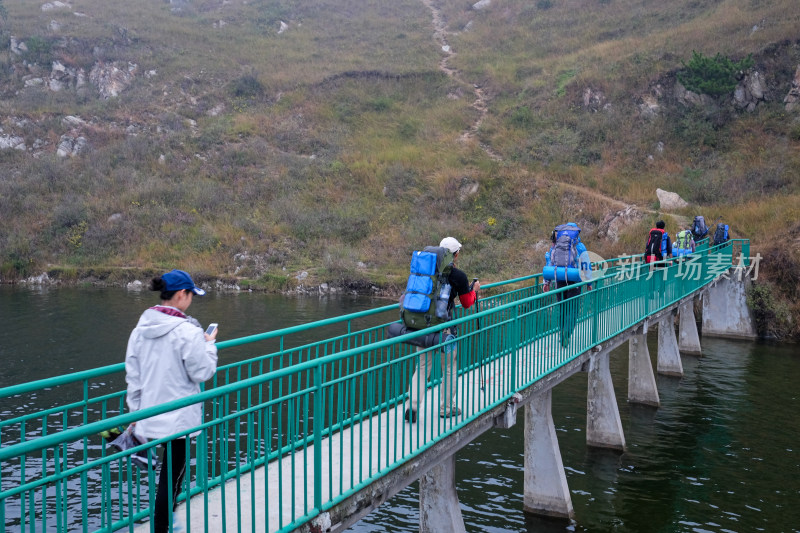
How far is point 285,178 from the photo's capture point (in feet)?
136

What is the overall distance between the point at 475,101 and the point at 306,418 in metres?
47.9

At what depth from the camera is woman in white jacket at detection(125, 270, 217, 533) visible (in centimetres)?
421

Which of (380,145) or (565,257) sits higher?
(380,145)

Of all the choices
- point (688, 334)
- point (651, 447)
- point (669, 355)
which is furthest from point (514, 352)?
point (688, 334)

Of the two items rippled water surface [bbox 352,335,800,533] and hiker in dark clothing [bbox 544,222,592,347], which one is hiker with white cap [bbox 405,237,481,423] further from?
hiker in dark clothing [bbox 544,222,592,347]

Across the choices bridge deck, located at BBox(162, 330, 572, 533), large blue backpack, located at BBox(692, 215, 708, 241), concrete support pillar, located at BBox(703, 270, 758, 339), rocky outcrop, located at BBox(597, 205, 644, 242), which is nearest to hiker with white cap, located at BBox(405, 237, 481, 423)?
bridge deck, located at BBox(162, 330, 572, 533)

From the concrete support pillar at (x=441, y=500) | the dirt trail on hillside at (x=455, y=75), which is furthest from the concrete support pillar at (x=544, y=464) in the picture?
the dirt trail on hillside at (x=455, y=75)

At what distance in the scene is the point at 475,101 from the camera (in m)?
50.3

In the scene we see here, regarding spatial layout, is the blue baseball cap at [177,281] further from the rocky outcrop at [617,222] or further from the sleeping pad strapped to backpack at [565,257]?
the rocky outcrop at [617,222]

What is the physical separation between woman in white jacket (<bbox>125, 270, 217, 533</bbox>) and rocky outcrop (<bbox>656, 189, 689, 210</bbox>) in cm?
3124

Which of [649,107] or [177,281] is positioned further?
[649,107]

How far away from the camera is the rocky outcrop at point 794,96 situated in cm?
3597

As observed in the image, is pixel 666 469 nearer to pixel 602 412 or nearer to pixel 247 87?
pixel 602 412

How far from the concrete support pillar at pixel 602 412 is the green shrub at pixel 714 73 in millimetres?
31630
